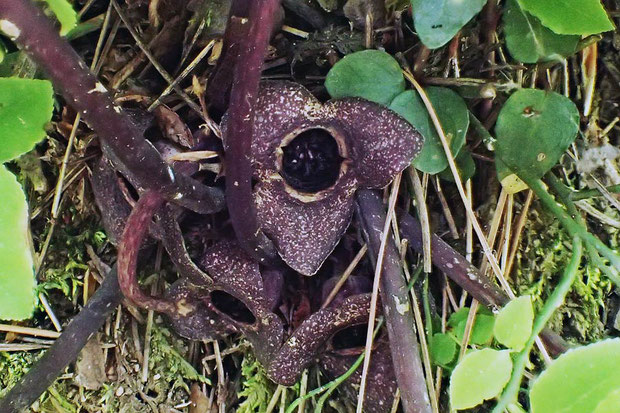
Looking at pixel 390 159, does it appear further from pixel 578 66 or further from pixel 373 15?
→ pixel 578 66

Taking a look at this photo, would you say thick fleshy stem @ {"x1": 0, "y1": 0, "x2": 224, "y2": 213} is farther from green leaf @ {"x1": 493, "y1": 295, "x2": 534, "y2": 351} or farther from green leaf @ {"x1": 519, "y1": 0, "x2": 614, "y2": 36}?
green leaf @ {"x1": 519, "y1": 0, "x2": 614, "y2": 36}

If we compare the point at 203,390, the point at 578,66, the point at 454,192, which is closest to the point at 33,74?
the point at 203,390

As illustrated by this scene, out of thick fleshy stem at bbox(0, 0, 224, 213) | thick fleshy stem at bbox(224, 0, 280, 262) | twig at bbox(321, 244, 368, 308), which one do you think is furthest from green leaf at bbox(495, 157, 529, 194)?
thick fleshy stem at bbox(0, 0, 224, 213)

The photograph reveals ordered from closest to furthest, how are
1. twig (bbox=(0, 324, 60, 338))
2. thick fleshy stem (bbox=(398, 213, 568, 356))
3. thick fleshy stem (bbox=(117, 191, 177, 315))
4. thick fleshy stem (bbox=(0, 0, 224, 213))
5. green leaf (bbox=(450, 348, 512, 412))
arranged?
thick fleshy stem (bbox=(0, 0, 224, 213)), green leaf (bbox=(450, 348, 512, 412)), thick fleshy stem (bbox=(117, 191, 177, 315)), thick fleshy stem (bbox=(398, 213, 568, 356)), twig (bbox=(0, 324, 60, 338))

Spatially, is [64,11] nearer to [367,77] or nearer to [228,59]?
[228,59]

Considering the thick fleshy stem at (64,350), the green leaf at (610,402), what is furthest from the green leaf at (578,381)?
Answer: the thick fleshy stem at (64,350)

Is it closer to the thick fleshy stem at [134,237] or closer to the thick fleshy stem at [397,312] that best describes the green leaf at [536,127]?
the thick fleshy stem at [397,312]
